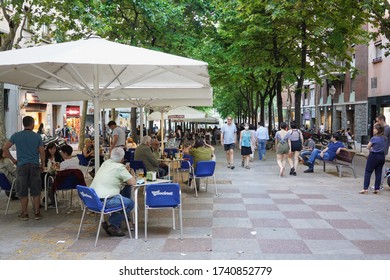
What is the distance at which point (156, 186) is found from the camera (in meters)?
6.51

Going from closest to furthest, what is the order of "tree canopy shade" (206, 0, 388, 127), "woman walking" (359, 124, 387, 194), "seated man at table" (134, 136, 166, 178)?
"seated man at table" (134, 136, 166, 178) → "woman walking" (359, 124, 387, 194) → "tree canopy shade" (206, 0, 388, 127)

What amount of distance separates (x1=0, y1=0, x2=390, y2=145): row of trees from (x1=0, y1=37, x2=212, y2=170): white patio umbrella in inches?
152

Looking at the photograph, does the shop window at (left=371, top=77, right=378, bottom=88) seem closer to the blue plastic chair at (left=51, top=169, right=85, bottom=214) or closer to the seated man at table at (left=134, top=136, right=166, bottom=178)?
the seated man at table at (left=134, top=136, right=166, bottom=178)

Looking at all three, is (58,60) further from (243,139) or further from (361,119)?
(361,119)

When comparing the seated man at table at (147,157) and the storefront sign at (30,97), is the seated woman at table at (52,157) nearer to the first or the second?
the seated man at table at (147,157)

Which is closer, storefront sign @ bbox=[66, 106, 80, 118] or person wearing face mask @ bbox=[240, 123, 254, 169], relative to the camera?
person wearing face mask @ bbox=[240, 123, 254, 169]

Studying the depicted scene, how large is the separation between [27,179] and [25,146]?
0.60 m

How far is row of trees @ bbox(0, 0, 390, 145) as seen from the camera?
16.1 metres

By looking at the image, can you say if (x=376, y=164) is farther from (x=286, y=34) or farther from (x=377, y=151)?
(x=286, y=34)

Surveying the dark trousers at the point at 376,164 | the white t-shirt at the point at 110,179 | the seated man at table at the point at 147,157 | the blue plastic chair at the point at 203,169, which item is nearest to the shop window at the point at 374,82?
the dark trousers at the point at 376,164

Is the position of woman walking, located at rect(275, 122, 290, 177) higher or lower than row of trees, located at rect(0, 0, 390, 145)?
lower

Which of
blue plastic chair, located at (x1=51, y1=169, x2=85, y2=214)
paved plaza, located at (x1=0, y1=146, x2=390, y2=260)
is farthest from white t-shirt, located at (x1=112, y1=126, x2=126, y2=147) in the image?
blue plastic chair, located at (x1=51, y1=169, x2=85, y2=214)

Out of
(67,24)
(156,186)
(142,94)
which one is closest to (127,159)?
(142,94)

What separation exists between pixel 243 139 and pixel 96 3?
275 inches
